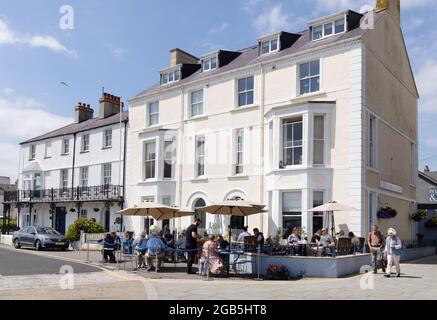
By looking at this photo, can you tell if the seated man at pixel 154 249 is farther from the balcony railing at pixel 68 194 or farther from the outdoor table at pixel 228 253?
the balcony railing at pixel 68 194

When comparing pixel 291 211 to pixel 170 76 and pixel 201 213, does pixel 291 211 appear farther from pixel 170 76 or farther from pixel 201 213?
pixel 170 76

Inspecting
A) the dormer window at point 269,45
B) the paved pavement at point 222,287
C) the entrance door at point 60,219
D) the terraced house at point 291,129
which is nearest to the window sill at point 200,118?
the terraced house at point 291,129

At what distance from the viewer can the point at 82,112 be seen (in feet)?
138

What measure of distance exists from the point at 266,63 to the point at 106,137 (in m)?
15.0

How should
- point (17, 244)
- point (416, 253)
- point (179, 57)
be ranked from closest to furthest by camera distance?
point (416, 253)
point (17, 244)
point (179, 57)

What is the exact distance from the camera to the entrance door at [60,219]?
38562 millimetres

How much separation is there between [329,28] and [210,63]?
777 centimetres

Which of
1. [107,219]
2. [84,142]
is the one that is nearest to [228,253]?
[107,219]

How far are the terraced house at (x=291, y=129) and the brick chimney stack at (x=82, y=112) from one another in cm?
1169

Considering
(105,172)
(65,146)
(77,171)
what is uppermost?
(65,146)

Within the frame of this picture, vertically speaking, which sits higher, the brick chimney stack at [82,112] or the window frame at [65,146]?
the brick chimney stack at [82,112]

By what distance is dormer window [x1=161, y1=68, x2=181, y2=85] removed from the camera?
101 ft

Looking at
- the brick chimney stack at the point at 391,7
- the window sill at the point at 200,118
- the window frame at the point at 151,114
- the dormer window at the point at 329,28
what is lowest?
the window sill at the point at 200,118

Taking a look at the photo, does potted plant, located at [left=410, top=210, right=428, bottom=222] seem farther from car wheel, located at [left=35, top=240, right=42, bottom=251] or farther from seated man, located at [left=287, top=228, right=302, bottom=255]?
car wheel, located at [left=35, top=240, right=42, bottom=251]
